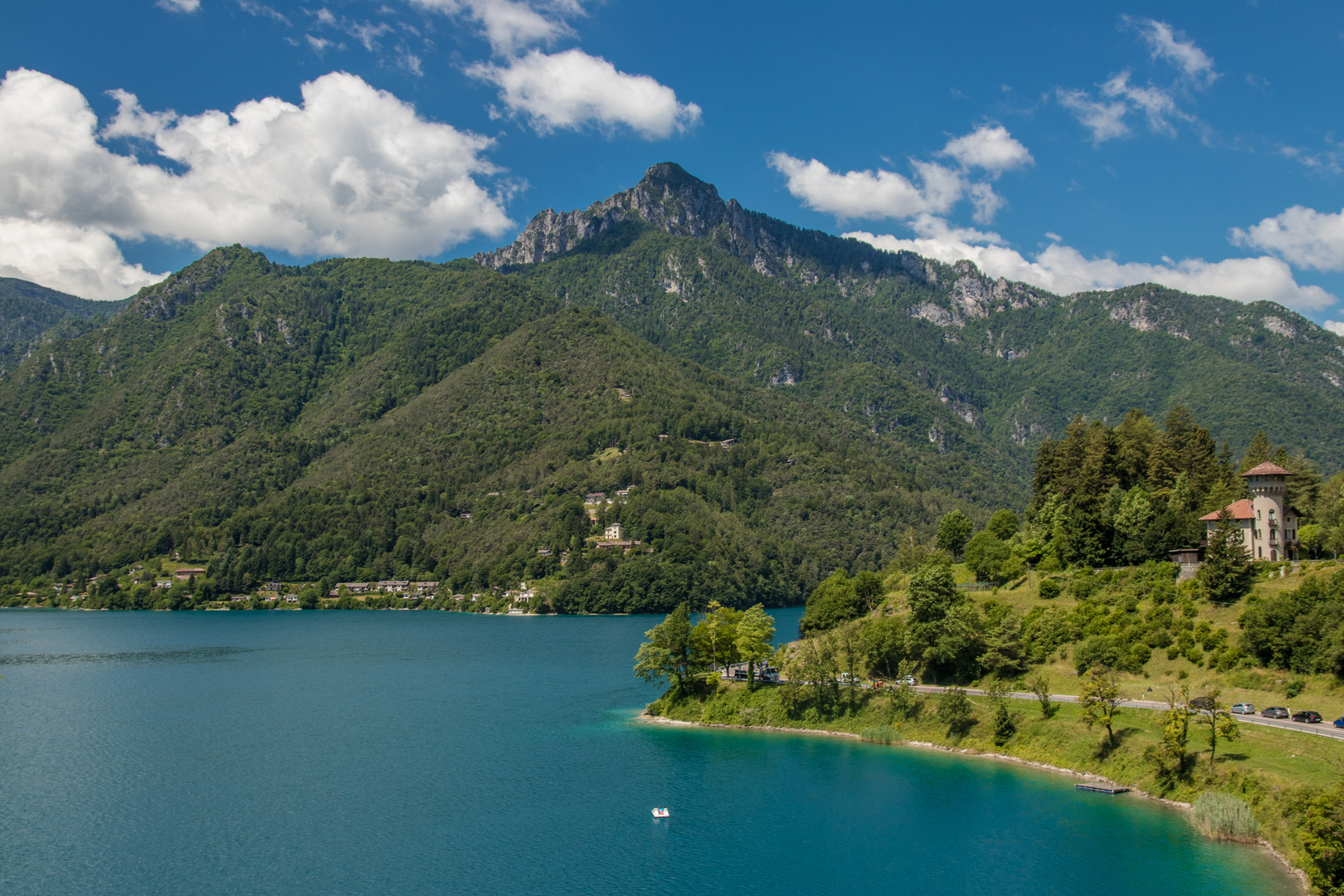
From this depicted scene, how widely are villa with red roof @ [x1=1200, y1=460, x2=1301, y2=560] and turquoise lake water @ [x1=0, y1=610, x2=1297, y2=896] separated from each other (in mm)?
30307

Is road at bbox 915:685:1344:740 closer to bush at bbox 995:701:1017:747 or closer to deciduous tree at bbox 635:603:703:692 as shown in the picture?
bush at bbox 995:701:1017:747

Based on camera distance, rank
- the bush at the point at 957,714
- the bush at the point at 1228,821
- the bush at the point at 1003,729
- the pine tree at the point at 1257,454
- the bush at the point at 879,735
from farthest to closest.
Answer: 1. the pine tree at the point at 1257,454
2. the bush at the point at 879,735
3. the bush at the point at 957,714
4. the bush at the point at 1003,729
5. the bush at the point at 1228,821

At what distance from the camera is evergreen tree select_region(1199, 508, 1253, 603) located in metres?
71.2

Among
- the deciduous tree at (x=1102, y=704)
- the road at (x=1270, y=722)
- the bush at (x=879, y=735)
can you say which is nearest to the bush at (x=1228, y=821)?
the road at (x=1270, y=722)

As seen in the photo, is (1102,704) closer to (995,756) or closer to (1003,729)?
(1003,729)

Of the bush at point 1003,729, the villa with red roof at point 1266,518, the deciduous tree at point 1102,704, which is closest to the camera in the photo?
the deciduous tree at point 1102,704

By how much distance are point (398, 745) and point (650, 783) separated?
84.5 feet

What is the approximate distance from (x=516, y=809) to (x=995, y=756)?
33.8 meters

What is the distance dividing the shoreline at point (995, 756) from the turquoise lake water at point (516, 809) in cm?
95

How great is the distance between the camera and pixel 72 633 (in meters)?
164

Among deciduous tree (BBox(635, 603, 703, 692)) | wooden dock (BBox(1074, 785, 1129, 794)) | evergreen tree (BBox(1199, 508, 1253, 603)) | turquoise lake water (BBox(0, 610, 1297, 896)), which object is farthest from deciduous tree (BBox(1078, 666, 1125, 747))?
deciduous tree (BBox(635, 603, 703, 692))

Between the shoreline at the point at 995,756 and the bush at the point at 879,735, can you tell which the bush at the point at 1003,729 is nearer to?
the shoreline at the point at 995,756

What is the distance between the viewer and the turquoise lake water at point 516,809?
166 feet

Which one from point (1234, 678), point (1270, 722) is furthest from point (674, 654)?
point (1270, 722)
